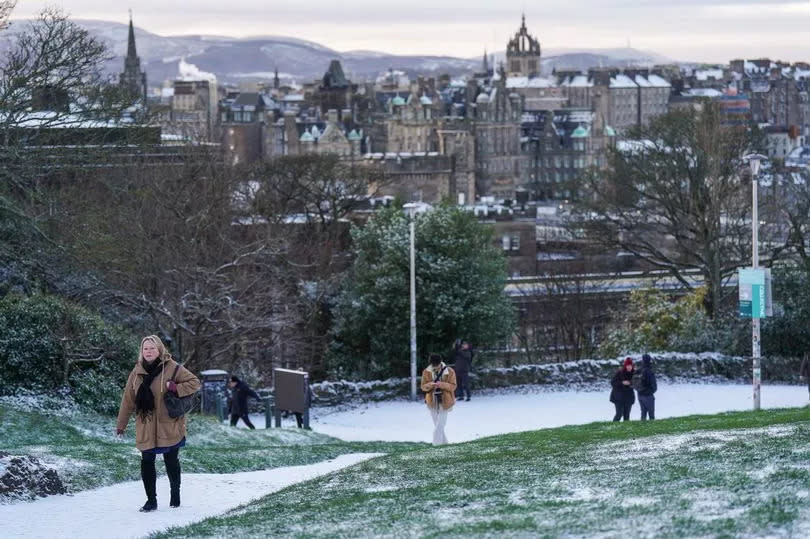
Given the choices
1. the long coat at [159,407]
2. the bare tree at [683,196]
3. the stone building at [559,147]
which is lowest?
the long coat at [159,407]

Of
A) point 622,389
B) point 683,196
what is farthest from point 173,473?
point 683,196

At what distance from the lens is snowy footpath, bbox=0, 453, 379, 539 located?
1194 centimetres

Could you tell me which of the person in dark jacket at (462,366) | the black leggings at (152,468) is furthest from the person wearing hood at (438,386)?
the person in dark jacket at (462,366)

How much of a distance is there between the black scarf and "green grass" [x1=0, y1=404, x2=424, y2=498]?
1.88 metres

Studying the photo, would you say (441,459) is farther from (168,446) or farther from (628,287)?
(628,287)

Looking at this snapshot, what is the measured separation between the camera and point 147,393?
39.8ft

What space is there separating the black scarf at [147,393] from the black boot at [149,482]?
40 cm

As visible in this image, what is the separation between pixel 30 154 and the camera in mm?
22422

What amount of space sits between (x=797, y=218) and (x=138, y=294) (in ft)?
61.9

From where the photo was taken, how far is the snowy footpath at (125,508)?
11.9 meters

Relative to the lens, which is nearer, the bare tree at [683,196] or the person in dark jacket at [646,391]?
the person in dark jacket at [646,391]

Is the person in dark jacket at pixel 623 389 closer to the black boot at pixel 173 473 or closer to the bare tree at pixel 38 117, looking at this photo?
the bare tree at pixel 38 117

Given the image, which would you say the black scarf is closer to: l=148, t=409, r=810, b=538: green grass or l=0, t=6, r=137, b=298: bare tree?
l=148, t=409, r=810, b=538: green grass

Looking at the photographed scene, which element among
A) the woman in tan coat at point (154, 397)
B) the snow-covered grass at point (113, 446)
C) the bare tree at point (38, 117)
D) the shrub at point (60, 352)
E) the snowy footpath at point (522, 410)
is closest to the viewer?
the woman in tan coat at point (154, 397)
